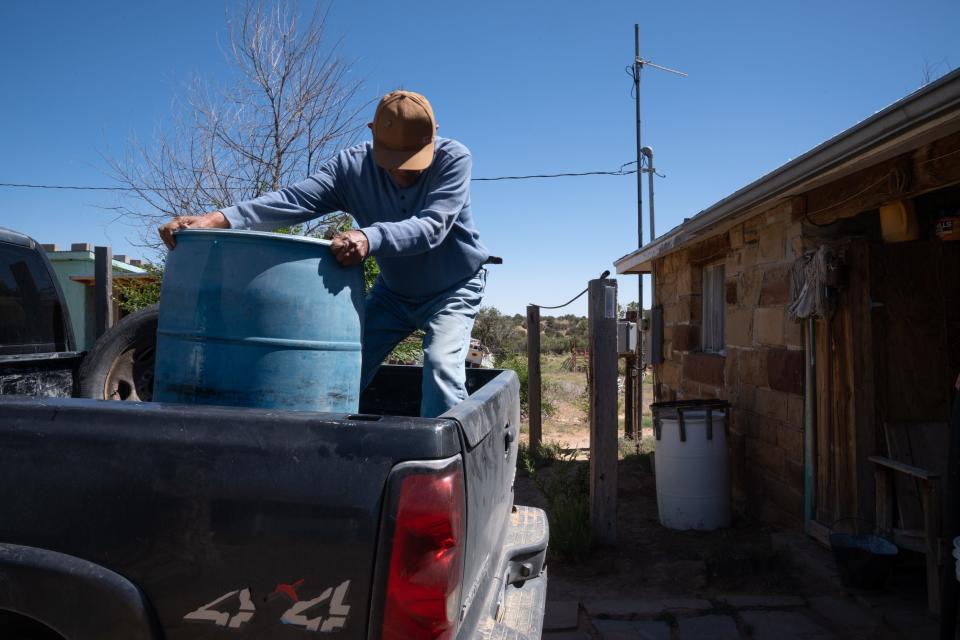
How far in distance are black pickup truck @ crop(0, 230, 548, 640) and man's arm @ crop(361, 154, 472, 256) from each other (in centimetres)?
88

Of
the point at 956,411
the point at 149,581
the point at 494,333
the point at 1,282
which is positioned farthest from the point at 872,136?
the point at 494,333

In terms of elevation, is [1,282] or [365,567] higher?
[1,282]

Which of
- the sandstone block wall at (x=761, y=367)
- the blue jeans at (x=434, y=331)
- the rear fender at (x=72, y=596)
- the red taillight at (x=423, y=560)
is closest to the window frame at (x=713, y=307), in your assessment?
the sandstone block wall at (x=761, y=367)

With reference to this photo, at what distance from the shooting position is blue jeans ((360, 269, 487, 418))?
2.33 metres

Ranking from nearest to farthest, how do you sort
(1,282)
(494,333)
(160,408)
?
(160,408)
(1,282)
(494,333)

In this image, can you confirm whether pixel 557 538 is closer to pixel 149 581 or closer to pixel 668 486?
pixel 668 486

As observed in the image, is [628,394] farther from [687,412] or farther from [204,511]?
[204,511]

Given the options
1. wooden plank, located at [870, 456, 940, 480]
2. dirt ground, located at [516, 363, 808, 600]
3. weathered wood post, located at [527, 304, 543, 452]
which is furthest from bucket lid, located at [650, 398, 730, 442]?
weathered wood post, located at [527, 304, 543, 452]

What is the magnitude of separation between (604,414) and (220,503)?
4061mm

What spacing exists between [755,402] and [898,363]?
1.39 meters

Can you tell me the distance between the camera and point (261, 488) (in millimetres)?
Result: 1362

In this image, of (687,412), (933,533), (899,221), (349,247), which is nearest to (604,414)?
(687,412)

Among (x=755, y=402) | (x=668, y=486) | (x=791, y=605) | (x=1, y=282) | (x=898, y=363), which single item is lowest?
(x=791, y=605)

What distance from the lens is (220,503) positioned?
136 centimetres
